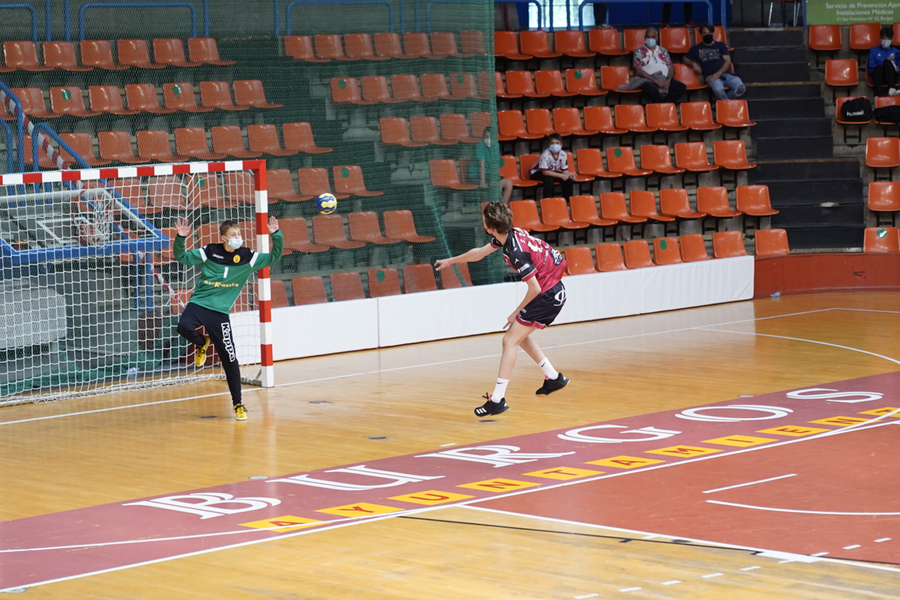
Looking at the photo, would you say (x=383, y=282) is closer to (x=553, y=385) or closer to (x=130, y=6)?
(x=130, y=6)

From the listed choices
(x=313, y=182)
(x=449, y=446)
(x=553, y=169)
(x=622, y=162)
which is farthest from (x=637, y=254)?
(x=449, y=446)

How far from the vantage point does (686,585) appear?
6.45 metres

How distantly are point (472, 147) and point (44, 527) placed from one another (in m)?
10.7

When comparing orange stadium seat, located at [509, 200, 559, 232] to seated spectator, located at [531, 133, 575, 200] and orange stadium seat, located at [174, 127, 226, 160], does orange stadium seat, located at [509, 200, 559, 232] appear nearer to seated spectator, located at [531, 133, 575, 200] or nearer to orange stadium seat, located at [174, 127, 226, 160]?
seated spectator, located at [531, 133, 575, 200]

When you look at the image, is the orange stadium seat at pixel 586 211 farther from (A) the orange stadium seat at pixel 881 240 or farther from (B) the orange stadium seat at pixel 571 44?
(A) the orange stadium seat at pixel 881 240

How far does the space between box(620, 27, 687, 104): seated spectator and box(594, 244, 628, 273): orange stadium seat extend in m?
4.05

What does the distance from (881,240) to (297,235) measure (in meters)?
10.6

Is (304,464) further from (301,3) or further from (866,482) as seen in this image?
(301,3)

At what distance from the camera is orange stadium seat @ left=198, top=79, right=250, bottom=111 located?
671 inches

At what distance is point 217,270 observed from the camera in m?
11.8

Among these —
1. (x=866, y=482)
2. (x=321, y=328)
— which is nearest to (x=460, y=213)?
(x=321, y=328)

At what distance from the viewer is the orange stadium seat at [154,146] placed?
1616cm

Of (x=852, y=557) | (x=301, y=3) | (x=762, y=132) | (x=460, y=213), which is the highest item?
(x=301, y=3)

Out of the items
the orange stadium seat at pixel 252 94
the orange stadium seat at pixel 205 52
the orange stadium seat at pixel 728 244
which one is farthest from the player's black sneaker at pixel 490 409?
the orange stadium seat at pixel 728 244
